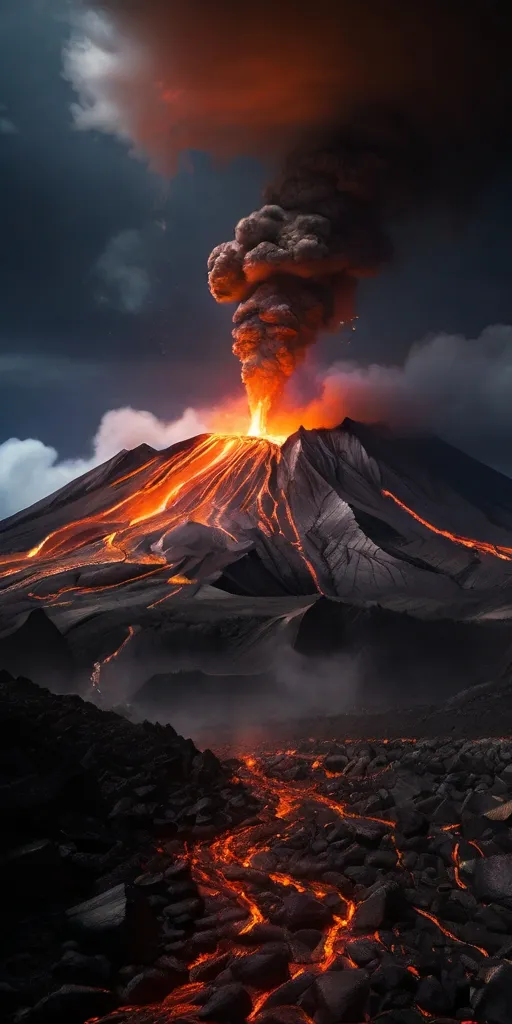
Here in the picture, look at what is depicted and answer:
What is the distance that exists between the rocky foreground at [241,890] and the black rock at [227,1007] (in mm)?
19

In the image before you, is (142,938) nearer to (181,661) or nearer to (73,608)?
(181,661)

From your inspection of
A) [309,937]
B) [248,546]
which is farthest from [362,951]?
[248,546]

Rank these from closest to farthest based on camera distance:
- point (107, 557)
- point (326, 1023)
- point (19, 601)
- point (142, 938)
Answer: point (326, 1023)
point (142, 938)
point (19, 601)
point (107, 557)

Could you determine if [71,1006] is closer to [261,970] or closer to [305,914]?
[261,970]

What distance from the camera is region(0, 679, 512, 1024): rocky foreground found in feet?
19.7

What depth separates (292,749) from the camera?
18469 mm

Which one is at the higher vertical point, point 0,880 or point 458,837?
point 0,880

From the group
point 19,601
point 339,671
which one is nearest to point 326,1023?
point 339,671

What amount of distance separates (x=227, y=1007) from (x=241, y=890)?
9.73 ft

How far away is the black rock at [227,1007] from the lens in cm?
591

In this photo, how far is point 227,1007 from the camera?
5918 mm

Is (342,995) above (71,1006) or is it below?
below

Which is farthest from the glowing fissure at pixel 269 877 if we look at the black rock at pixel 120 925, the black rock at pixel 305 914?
the black rock at pixel 120 925

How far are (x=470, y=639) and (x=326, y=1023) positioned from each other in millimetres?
24606
